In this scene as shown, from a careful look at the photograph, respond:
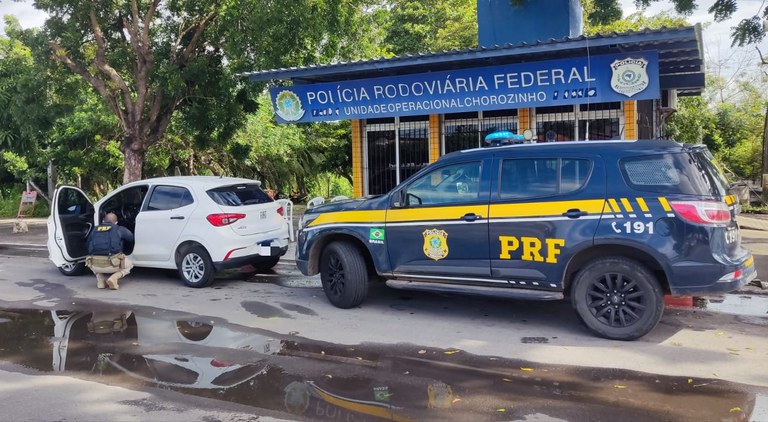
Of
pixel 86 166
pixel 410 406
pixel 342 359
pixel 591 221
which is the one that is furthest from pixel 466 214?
pixel 86 166

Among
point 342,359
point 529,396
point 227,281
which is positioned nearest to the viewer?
point 529,396

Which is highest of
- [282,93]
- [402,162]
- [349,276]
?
[282,93]

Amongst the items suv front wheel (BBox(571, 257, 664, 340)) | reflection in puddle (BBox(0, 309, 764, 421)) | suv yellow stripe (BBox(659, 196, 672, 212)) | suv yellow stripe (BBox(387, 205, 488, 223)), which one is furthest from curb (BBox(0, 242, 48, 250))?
suv yellow stripe (BBox(659, 196, 672, 212))

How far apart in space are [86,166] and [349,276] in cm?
1782

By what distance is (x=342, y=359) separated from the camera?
565 cm

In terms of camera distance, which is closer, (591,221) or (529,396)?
(529,396)

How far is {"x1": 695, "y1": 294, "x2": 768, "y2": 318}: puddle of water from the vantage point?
23.4ft

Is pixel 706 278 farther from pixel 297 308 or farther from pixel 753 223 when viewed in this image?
pixel 753 223

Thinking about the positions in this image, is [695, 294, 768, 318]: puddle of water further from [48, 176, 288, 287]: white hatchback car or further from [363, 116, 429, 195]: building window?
[363, 116, 429, 195]: building window

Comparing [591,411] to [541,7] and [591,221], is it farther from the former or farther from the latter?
[541,7]

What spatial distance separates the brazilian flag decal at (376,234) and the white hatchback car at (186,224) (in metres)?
2.62

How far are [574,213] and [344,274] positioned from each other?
111 inches

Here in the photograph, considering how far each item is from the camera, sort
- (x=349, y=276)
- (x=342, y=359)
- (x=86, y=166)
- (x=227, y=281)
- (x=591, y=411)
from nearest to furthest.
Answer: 1. (x=591, y=411)
2. (x=342, y=359)
3. (x=349, y=276)
4. (x=227, y=281)
5. (x=86, y=166)

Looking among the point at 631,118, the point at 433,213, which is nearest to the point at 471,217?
the point at 433,213
